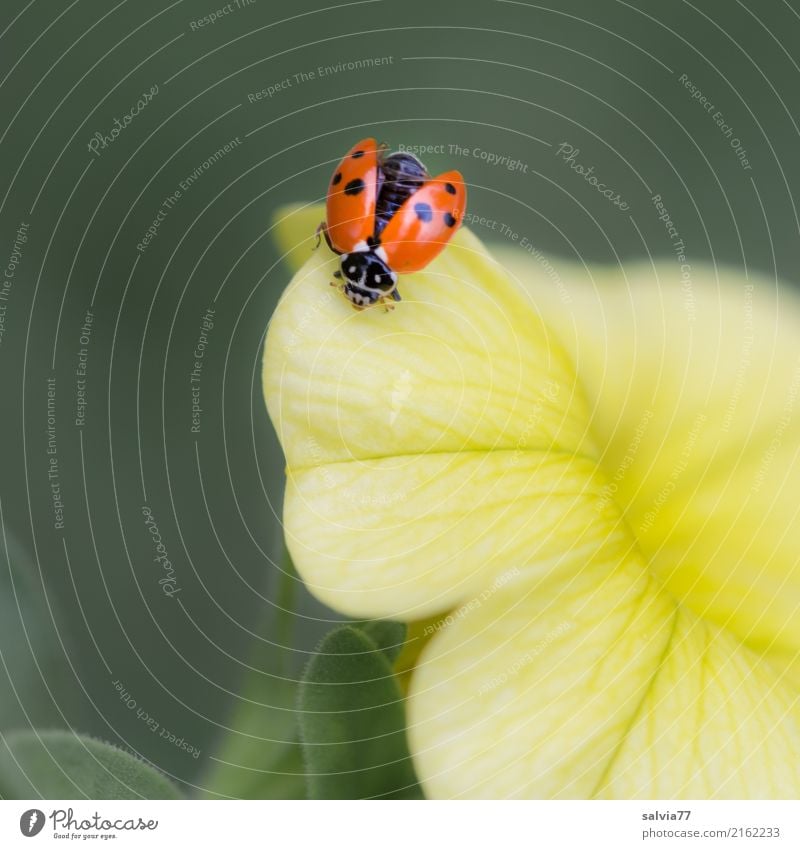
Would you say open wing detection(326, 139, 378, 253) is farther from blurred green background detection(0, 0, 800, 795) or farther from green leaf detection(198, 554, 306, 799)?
green leaf detection(198, 554, 306, 799)

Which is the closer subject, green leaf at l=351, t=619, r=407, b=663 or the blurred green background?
green leaf at l=351, t=619, r=407, b=663

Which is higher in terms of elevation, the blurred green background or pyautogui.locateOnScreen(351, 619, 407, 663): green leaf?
the blurred green background

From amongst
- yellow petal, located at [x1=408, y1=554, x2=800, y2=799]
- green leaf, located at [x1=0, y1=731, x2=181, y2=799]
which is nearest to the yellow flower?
yellow petal, located at [x1=408, y1=554, x2=800, y2=799]

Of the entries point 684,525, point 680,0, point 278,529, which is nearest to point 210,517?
point 278,529

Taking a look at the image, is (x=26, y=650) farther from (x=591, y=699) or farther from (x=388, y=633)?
(x=591, y=699)

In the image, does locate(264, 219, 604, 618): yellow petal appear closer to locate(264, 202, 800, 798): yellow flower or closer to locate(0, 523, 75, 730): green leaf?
locate(264, 202, 800, 798): yellow flower

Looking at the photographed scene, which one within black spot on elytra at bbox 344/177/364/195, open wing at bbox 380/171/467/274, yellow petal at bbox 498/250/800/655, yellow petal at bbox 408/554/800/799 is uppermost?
black spot on elytra at bbox 344/177/364/195

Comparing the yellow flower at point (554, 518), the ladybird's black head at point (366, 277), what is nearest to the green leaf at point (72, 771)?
the yellow flower at point (554, 518)
